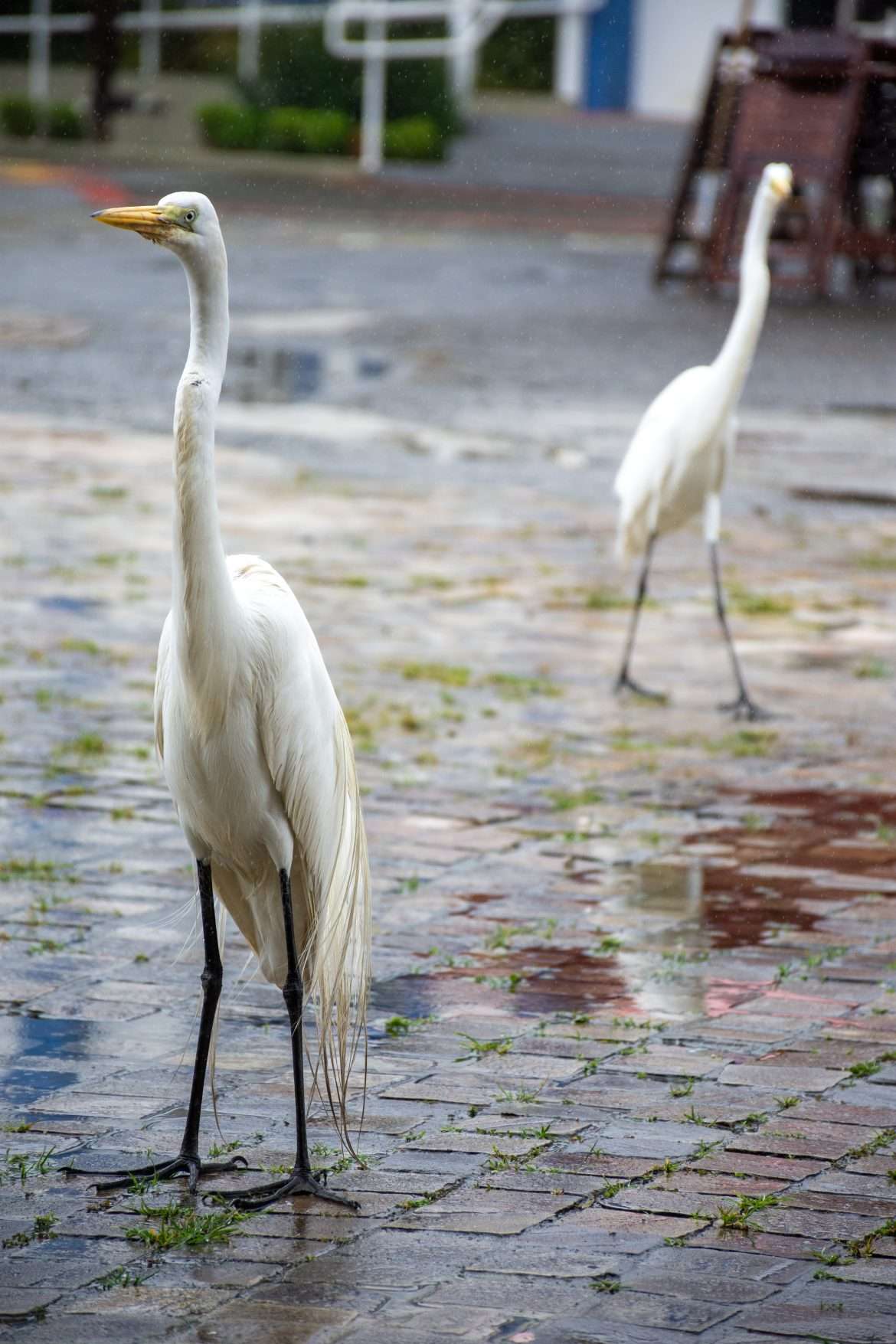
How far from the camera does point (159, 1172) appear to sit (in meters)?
3.75

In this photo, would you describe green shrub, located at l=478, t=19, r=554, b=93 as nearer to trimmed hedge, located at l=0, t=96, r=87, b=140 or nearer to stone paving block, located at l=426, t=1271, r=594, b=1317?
trimmed hedge, located at l=0, t=96, r=87, b=140

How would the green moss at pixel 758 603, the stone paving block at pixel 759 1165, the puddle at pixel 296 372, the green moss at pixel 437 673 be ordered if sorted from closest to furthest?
the stone paving block at pixel 759 1165 → the green moss at pixel 437 673 → the green moss at pixel 758 603 → the puddle at pixel 296 372

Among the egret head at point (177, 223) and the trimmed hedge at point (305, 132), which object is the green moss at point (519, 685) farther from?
the trimmed hedge at point (305, 132)

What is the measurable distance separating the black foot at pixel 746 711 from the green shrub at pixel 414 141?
2571cm

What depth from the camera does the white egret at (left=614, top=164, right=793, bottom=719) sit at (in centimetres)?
825

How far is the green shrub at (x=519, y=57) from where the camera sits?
125ft

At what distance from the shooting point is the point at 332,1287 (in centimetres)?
334

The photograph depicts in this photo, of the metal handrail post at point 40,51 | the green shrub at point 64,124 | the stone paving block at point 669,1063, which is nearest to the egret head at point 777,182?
the stone paving block at point 669,1063

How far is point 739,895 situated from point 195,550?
271 cm

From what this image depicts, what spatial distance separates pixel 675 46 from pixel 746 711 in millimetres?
31517

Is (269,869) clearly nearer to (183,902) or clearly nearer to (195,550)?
(195,550)

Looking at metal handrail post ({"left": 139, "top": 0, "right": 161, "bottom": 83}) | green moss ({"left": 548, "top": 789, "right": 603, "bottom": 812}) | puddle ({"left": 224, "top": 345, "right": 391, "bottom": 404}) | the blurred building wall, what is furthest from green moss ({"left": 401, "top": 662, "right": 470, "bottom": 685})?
the blurred building wall

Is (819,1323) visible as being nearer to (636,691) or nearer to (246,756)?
(246,756)

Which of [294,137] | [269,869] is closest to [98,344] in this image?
[269,869]
